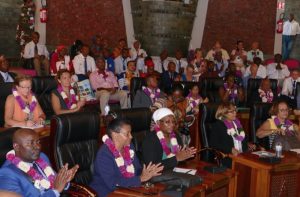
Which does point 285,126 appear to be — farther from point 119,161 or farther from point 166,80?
point 166,80

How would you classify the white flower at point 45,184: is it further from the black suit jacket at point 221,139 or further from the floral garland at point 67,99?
the floral garland at point 67,99

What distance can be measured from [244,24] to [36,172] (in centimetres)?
1068

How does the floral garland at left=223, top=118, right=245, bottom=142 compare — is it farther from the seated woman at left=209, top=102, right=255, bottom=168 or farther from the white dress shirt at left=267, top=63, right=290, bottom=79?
the white dress shirt at left=267, top=63, right=290, bottom=79

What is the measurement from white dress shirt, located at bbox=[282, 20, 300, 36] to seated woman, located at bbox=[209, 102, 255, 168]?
818 cm

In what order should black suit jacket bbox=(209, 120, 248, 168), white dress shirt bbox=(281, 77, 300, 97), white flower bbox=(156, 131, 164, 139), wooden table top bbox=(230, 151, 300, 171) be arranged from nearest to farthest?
white flower bbox=(156, 131, 164, 139)
wooden table top bbox=(230, 151, 300, 171)
black suit jacket bbox=(209, 120, 248, 168)
white dress shirt bbox=(281, 77, 300, 97)

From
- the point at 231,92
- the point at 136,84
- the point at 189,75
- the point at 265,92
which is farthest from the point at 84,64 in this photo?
the point at 265,92

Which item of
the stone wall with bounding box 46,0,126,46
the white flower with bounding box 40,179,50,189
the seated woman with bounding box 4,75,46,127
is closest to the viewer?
the white flower with bounding box 40,179,50,189

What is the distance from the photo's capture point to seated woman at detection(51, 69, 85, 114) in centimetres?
578

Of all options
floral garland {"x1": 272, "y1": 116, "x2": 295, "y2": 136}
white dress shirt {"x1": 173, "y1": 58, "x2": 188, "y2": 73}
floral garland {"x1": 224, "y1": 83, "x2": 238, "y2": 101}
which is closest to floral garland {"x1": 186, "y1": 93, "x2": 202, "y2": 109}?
floral garland {"x1": 224, "y1": 83, "x2": 238, "y2": 101}

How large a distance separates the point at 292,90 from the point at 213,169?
6.19m

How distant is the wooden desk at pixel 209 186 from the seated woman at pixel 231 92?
161 inches

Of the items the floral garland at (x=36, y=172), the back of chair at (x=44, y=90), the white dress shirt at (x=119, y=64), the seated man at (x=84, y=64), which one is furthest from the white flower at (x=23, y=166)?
the white dress shirt at (x=119, y=64)

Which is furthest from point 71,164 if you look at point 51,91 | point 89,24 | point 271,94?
point 89,24

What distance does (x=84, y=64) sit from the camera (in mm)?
8898
